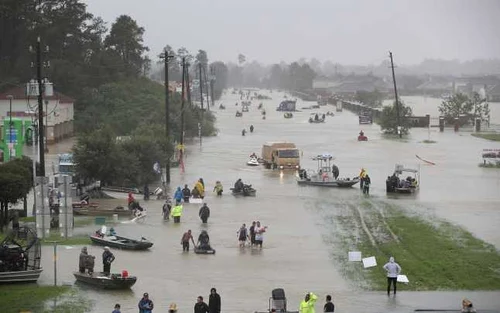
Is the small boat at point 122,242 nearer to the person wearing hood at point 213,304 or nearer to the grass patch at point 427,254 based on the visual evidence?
the grass patch at point 427,254

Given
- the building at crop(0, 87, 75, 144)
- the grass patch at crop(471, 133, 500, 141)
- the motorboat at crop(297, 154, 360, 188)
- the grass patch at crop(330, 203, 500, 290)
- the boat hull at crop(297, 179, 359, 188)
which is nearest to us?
the grass patch at crop(330, 203, 500, 290)

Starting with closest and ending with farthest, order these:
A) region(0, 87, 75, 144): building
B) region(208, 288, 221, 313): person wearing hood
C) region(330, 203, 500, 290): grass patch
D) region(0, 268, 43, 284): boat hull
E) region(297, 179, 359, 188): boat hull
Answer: region(208, 288, 221, 313): person wearing hood < region(0, 268, 43, 284): boat hull < region(330, 203, 500, 290): grass patch < region(297, 179, 359, 188): boat hull < region(0, 87, 75, 144): building

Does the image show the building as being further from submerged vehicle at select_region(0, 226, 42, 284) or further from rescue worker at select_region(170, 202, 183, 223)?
submerged vehicle at select_region(0, 226, 42, 284)

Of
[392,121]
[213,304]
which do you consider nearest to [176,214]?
[213,304]

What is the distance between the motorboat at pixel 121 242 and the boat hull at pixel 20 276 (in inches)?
168

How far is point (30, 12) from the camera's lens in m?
85.9

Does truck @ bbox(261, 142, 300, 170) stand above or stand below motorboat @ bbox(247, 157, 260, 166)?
above

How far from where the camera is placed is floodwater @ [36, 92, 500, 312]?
20.2 meters

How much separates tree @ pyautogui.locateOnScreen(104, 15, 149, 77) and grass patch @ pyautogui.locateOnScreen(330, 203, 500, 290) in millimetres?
65949

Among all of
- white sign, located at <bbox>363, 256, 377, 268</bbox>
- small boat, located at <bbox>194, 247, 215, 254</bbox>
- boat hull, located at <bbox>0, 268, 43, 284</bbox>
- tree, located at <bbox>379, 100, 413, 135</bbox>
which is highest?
tree, located at <bbox>379, 100, 413, 135</bbox>

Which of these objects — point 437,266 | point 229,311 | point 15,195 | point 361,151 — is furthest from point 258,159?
point 229,311

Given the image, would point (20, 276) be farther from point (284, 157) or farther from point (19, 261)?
point (284, 157)

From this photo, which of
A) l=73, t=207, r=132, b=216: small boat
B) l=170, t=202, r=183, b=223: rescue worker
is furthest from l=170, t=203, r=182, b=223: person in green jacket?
l=73, t=207, r=132, b=216: small boat

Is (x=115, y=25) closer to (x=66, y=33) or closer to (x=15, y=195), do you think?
(x=66, y=33)
